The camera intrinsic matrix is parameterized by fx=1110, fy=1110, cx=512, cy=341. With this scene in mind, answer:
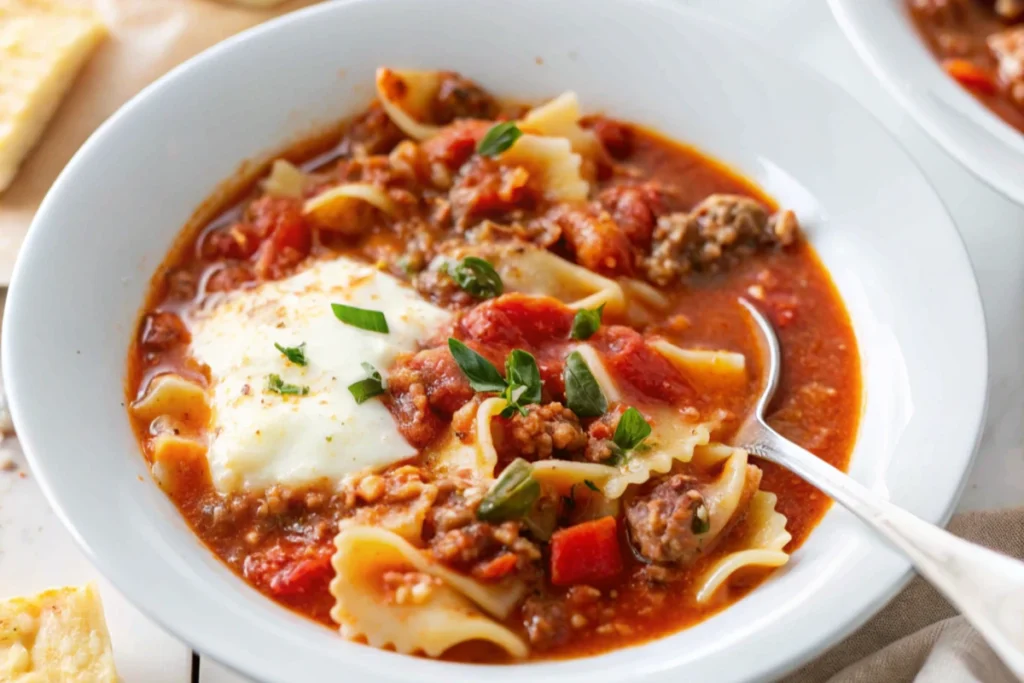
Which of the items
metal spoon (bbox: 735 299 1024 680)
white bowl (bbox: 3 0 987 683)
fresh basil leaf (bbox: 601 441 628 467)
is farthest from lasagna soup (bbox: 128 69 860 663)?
metal spoon (bbox: 735 299 1024 680)

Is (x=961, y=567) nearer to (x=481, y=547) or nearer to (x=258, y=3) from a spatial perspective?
(x=481, y=547)

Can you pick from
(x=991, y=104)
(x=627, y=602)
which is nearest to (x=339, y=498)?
(x=627, y=602)

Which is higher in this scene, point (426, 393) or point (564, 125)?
point (564, 125)

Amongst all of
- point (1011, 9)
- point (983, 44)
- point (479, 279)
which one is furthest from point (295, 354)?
point (1011, 9)

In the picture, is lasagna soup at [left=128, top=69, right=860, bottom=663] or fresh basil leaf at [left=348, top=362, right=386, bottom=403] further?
fresh basil leaf at [left=348, top=362, right=386, bottom=403]

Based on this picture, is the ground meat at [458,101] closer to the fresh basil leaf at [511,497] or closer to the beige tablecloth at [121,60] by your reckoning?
the beige tablecloth at [121,60]

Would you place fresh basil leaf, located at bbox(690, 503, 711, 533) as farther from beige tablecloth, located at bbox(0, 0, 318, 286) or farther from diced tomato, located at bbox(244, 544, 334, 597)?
beige tablecloth, located at bbox(0, 0, 318, 286)

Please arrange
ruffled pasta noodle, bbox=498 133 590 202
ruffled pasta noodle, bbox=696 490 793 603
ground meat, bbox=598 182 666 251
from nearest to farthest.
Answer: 1. ruffled pasta noodle, bbox=696 490 793 603
2. ground meat, bbox=598 182 666 251
3. ruffled pasta noodle, bbox=498 133 590 202
